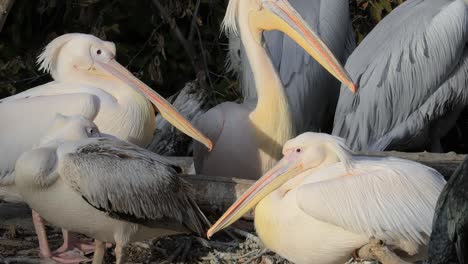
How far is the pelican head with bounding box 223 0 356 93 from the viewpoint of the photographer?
570cm

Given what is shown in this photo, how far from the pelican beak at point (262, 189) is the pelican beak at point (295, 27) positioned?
1.08 metres

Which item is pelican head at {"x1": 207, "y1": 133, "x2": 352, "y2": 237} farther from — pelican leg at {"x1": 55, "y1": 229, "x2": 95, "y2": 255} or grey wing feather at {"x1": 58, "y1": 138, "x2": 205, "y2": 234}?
pelican leg at {"x1": 55, "y1": 229, "x2": 95, "y2": 255}

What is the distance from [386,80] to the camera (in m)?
6.82

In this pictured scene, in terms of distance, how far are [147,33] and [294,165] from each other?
3.69 metres

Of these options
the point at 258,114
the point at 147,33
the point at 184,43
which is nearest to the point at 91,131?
the point at 258,114

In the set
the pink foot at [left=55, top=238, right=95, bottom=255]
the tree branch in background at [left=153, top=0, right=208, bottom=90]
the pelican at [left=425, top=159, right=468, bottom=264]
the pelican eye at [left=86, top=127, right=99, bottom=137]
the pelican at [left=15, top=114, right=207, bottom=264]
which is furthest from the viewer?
the tree branch in background at [left=153, top=0, right=208, bottom=90]

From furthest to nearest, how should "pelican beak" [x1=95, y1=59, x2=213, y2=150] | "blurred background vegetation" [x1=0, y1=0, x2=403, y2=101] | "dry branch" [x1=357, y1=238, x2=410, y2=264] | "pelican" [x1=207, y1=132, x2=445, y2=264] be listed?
1. "blurred background vegetation" [x1=0, y1=0, x2=403, y2=101]
2. "pelican beak" [x1=95, y1=59, x2=213, y2=150]
3. "pelican" [x1=207, y1=132, x2=445, y2=264]
4. "dry branch" [x1=357, y1=238, x2=410, y2=264]

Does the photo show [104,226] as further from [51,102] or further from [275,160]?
[275,160]

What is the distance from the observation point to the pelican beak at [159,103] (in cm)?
555

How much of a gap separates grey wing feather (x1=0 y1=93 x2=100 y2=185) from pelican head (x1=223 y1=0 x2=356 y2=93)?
106cm

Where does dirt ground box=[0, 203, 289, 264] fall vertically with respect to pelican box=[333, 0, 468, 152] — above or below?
below

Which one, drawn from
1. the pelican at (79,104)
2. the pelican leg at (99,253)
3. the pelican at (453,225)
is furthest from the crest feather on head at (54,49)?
the pelican at (453,225)

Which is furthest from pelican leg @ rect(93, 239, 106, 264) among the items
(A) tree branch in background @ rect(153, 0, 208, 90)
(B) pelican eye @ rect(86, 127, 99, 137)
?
(A) tree branch in background @ rect(153, 0, 208, 90)

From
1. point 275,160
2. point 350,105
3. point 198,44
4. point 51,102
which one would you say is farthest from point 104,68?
point 198,44
